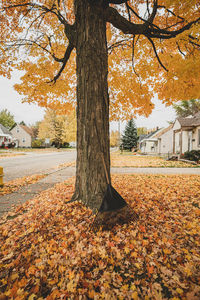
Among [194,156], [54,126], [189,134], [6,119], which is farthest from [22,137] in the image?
[194,156]

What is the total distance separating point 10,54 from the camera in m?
5.29

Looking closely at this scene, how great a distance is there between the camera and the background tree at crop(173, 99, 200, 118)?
45.9 m

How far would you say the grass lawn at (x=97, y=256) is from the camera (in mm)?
1592

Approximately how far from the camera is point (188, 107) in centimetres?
4728

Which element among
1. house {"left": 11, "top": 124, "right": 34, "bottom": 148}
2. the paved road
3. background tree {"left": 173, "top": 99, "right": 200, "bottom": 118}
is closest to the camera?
the paved road

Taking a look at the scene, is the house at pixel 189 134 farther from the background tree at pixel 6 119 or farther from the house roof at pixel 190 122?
the background tree at pixel 6 119

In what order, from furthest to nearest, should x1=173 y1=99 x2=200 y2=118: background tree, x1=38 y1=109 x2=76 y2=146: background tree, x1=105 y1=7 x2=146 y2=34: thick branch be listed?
x1=173 y1=99 x2=200 y2=118: background tree < x1=38 y1=109 x2=76 y2=146: background tree < x1=105 y1=7 x2=146 y2=34: thick branch

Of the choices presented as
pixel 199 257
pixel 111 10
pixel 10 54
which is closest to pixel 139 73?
pixel 111 10

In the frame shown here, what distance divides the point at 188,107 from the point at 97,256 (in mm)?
55924

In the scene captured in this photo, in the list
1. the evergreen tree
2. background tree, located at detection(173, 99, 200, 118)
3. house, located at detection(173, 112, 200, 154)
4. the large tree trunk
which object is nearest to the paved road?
the large tree trunk

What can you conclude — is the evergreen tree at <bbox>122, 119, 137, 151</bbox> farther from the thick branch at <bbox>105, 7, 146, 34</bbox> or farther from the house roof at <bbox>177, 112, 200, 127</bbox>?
the thick branch at <bbox>105, 7, 146, 34</bbox>

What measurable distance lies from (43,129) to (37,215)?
42.8 meters

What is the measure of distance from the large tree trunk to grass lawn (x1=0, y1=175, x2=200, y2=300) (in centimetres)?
73

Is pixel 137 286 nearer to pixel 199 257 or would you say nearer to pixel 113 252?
pixel 113 252
